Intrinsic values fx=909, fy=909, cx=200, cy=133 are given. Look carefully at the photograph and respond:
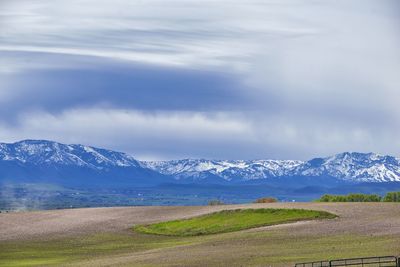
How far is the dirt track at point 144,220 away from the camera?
9456 centimetres

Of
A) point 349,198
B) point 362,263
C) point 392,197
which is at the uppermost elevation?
point 349,198

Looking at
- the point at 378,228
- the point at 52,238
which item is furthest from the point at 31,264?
the point at 378,228

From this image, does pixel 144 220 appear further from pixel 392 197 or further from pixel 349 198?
pixel 392 197

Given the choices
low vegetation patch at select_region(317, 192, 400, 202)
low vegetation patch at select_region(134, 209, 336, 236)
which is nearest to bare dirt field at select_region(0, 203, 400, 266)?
low vegetation patch at select_region(134, 209, 336, 236)

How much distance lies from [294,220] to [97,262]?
116 feet

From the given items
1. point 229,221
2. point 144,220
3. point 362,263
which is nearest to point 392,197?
point 144,220

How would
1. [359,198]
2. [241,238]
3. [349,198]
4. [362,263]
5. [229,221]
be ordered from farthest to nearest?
[359,198] < [349,198] < [229,221] < [241,238] < [362,263]

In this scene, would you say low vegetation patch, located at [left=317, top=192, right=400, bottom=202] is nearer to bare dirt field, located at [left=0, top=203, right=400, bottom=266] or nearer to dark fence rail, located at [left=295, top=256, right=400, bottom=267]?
bare dirt field, located at [left=0, top=203, right=400, bottom=266]

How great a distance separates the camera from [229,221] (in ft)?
380

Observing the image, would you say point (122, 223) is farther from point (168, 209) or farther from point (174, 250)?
point (174, 250)

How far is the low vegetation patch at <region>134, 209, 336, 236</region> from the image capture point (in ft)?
360

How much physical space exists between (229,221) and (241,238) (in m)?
22.3

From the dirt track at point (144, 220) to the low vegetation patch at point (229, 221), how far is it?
338 centimetres

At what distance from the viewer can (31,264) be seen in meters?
85.9
